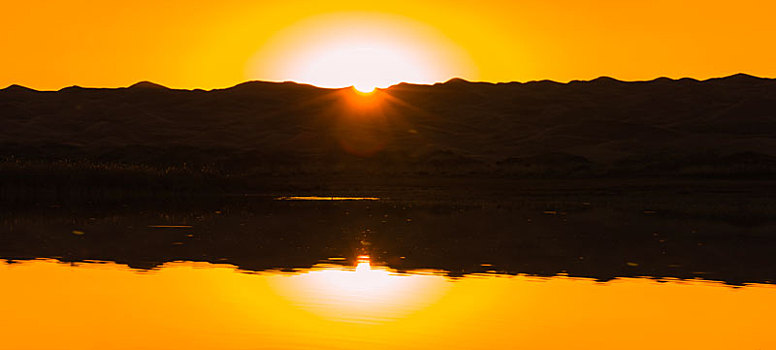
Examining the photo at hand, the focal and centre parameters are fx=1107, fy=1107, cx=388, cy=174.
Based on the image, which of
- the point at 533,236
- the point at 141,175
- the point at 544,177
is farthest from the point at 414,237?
the point at 544,177

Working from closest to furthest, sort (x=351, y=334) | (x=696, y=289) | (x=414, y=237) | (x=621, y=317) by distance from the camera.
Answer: (x=351, y=334)
(x=621, y=317)
(x=696, y=289)
(x=414, y=237)

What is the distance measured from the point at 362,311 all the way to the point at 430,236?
57.2 feet

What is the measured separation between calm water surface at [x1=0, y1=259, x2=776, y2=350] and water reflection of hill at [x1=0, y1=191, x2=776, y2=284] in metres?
2.12

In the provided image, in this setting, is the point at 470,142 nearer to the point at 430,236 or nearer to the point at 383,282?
the point at 430,236

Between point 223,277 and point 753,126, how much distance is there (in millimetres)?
157270

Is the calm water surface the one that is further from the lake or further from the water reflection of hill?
the water reflection of hill

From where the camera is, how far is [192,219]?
4450 cm

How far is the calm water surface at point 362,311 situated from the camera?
16719 millimetres

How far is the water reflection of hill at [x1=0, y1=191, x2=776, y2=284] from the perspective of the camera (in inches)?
1110

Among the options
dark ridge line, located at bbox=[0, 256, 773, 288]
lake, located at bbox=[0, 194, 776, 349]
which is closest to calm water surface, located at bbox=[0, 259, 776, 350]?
lake, located at bbox=[0, 194, 776, 349]

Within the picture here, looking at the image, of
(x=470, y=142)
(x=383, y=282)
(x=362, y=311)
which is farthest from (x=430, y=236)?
(x=470, y=142)

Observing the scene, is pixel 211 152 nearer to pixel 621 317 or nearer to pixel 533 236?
pixel 533 236

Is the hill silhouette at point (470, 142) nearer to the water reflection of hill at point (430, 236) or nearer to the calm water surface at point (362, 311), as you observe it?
the water reflection of hill at point (430, 236)

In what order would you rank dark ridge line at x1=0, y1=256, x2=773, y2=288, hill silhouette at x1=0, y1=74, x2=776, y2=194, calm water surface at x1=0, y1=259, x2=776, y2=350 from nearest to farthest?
calm water surface at x1=0, y1=259, x2=776, y2=350, dark ridge line at x1=0, y1=256, x2=773, y2=288, hill silhouette at x1=0, y1=74, x2=776, y2=194
